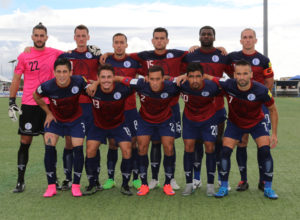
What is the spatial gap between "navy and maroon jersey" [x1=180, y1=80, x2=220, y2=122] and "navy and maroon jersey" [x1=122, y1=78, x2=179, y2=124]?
0.17m

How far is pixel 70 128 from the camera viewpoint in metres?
5.16

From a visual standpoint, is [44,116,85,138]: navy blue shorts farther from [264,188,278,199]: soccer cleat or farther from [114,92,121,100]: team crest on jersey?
[264,188,278,199]: soccer cleat

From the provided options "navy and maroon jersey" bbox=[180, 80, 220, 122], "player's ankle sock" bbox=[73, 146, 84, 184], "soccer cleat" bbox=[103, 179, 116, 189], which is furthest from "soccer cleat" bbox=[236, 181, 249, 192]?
"player's ankle sock" bbox=[73, 146, 84, 184]

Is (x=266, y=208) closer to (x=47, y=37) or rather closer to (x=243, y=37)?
(x=243, y=37)

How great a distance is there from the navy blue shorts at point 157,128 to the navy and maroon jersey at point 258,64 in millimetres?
1278

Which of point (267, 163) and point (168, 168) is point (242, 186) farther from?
point (168, 168)

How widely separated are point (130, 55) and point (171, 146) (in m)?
1.55

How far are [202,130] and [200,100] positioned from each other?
1.32 ft

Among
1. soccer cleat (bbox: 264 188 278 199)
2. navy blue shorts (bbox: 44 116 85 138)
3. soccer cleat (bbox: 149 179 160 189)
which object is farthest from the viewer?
soccer cleat (bbox: 149 179 160 189)

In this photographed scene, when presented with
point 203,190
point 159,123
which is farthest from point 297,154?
point 159,123

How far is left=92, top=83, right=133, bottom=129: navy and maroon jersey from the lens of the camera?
507 cm

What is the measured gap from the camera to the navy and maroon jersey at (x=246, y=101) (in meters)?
4.82

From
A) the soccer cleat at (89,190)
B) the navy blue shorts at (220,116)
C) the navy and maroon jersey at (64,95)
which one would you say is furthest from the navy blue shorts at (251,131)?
the navy and maroon jersey at (64,95)

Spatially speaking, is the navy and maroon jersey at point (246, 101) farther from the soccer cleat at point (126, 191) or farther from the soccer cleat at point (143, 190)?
the soccer cleat at point (126, 191)
